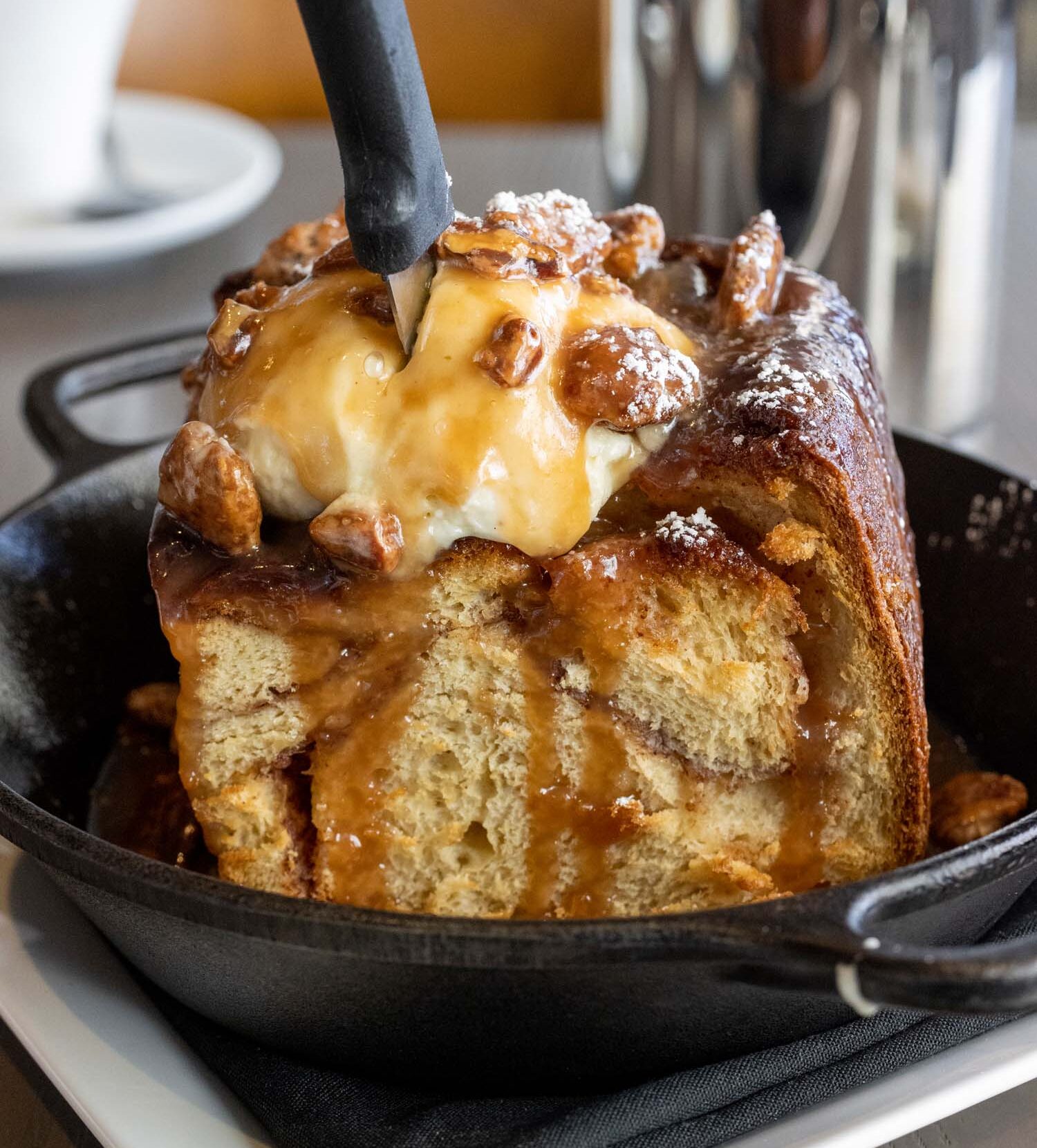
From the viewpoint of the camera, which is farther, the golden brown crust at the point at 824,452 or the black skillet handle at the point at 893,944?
the golden brown crust at the point at 824,452

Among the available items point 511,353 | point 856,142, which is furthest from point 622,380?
point 856,142

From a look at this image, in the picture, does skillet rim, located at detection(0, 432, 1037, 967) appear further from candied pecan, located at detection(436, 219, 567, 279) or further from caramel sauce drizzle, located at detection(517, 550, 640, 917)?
candied pecan, located at detection(436, 219, 567, 279)

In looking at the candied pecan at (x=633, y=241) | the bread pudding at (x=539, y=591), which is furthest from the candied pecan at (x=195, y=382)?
the candied pecan at (x=633, y=241)

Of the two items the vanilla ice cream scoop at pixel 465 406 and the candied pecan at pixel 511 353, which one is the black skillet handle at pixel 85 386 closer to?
the vanilla ice cream scoop at pixel 465 406

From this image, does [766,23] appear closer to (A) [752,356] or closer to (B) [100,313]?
(A) [752,356]

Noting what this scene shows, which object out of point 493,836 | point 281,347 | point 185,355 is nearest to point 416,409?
point 281,347
